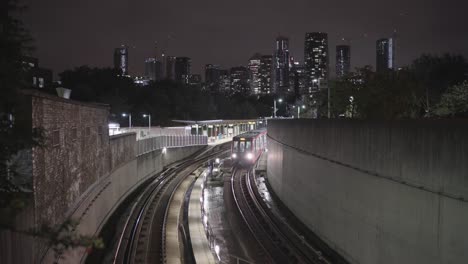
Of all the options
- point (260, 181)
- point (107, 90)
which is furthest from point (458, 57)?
point (107, 90)

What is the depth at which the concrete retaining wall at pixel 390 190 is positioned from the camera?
29.9 ft

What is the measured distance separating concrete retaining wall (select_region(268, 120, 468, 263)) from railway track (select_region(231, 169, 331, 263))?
1.00 metres

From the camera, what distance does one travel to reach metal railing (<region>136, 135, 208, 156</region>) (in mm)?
34834

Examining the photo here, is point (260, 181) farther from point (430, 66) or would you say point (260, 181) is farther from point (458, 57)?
point (458, 57)

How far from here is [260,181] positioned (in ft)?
118

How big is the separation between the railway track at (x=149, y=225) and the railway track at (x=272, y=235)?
4261 millimetres

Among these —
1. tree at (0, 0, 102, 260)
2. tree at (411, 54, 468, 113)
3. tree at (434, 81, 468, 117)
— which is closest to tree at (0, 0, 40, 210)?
tree at (0, 0, 102, 260)

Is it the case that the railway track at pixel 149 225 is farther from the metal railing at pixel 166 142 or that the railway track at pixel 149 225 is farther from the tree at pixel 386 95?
the tree at pixel 386 95

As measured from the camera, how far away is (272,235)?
19.4m

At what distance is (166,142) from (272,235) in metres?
25.9

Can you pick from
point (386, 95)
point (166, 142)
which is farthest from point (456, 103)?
point (166, 142)

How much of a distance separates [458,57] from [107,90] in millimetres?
46517

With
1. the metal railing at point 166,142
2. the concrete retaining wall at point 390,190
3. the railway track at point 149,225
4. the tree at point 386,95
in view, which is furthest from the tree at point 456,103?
the metal railing at point 166,142

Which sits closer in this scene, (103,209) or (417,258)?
(417,258)
